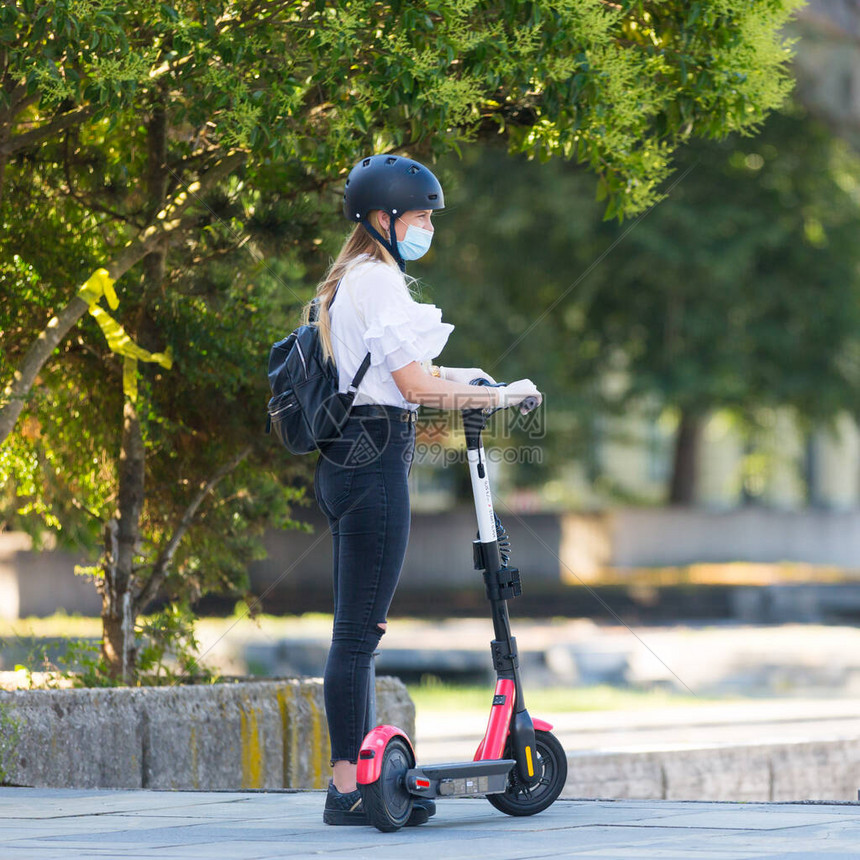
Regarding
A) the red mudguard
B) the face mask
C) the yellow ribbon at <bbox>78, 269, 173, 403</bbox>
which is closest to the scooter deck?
the red mudguard

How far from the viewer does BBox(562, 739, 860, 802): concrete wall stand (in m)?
7.12

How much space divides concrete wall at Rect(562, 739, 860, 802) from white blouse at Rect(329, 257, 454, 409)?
3508 mm

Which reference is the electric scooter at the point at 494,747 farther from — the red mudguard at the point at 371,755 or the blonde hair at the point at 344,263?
the blonde hair at the point at 344,263

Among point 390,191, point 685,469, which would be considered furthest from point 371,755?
point 685,469

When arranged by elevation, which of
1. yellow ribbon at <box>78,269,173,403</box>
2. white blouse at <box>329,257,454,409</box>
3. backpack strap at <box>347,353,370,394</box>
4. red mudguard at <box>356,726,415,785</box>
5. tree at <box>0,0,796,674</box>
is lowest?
red mudguard at <box>356,726,415,785</box>

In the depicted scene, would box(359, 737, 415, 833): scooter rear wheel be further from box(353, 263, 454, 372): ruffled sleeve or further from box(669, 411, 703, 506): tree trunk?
box(669, 411, 703, 506): tree trunk

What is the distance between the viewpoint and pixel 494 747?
4066 mm

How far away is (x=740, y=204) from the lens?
21375mm

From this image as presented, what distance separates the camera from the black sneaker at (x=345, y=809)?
400cm

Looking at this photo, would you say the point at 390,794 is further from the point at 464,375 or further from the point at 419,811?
the point at 464,375

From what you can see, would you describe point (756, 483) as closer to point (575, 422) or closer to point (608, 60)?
point (575, 422)

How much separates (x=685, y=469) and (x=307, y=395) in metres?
22.0

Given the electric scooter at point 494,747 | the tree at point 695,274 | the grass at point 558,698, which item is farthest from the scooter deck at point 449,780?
the tree at point 695,274

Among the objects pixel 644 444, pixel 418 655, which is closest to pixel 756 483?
pixel 644 444
